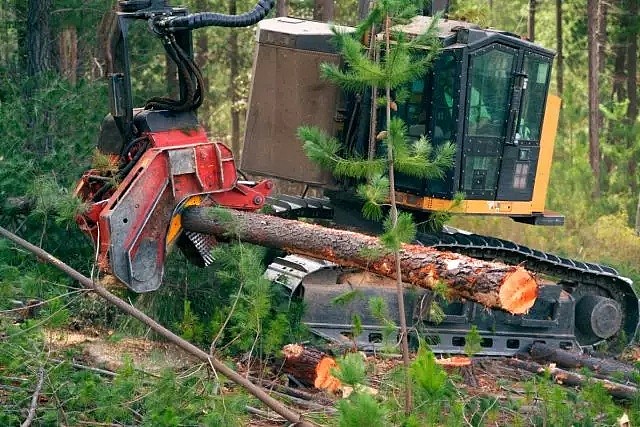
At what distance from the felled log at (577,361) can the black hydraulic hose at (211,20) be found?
4.44 meters

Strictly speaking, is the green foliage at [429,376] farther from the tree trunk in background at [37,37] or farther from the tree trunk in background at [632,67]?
the tree trunk in background at [632,67]

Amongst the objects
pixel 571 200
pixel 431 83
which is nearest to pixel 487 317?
pixel 431 83

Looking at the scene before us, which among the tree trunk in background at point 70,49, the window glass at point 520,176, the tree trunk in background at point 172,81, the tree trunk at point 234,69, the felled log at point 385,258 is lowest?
the tree trunk at point 234,69

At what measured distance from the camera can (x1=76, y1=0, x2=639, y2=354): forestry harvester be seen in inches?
393

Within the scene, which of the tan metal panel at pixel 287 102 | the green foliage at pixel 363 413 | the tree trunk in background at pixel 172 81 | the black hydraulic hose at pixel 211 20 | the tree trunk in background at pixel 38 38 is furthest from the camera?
the tree trunk in background at pixel 172 81

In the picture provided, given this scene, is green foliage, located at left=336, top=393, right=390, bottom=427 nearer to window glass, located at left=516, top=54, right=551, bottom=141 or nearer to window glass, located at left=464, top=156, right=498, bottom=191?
window glass, located at left=464, top=156, right=498, bottom=191

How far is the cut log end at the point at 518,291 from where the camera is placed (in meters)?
7.14

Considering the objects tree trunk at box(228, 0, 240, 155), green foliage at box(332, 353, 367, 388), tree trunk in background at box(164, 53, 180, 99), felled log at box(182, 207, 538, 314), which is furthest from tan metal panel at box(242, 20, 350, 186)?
tree trunk at box(228, 0, 240, 155)

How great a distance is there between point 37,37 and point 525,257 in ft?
22.2

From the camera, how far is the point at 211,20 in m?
9.92

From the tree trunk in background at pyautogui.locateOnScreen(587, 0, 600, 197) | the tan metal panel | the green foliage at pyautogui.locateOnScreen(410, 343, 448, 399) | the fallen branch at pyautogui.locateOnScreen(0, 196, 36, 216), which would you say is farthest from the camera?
the tree trunk in background at pyautogui.locateOnScreen(587, 0, 600, 197)

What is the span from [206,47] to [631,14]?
10.3 metres

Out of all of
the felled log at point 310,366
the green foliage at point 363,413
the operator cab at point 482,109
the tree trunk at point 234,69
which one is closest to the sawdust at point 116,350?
the felled log at point 310,366

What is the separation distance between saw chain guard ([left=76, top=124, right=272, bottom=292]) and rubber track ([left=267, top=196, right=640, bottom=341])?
1996 mm
